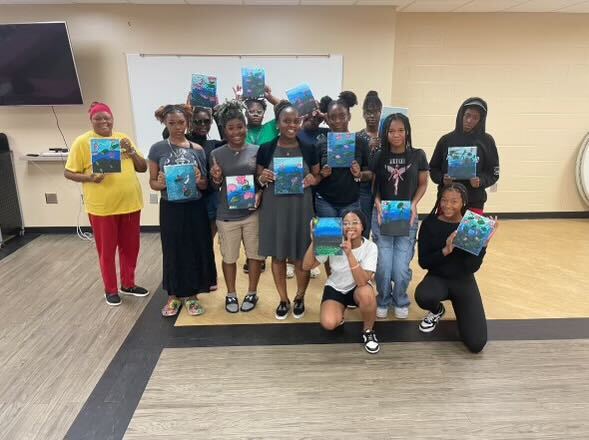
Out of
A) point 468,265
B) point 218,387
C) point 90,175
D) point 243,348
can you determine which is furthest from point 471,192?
point 90,175

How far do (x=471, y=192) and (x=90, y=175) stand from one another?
2.62 meters

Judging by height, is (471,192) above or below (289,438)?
above

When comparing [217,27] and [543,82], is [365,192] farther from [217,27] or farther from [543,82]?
[543,82]

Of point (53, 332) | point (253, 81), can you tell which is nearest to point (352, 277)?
point (253, 81)

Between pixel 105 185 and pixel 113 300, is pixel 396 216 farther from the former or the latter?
pixel 113 300

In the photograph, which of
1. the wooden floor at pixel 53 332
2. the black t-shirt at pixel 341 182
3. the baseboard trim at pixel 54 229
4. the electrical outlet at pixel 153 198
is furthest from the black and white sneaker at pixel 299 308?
the baseboard trim at pixel 54 229

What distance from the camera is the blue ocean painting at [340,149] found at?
2371 millimetres

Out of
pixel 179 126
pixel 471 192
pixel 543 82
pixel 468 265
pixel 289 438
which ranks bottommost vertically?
pixel 289 438

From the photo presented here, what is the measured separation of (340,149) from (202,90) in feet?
3.67

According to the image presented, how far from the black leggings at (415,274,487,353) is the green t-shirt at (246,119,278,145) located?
1518 millimetres

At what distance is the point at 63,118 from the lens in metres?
4.25

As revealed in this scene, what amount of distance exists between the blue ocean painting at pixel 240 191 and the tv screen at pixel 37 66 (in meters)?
2.66

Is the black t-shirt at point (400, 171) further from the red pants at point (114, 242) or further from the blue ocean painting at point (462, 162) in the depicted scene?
the red pants at point (114, 242)

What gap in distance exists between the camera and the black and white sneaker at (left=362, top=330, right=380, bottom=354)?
2.31 meters
